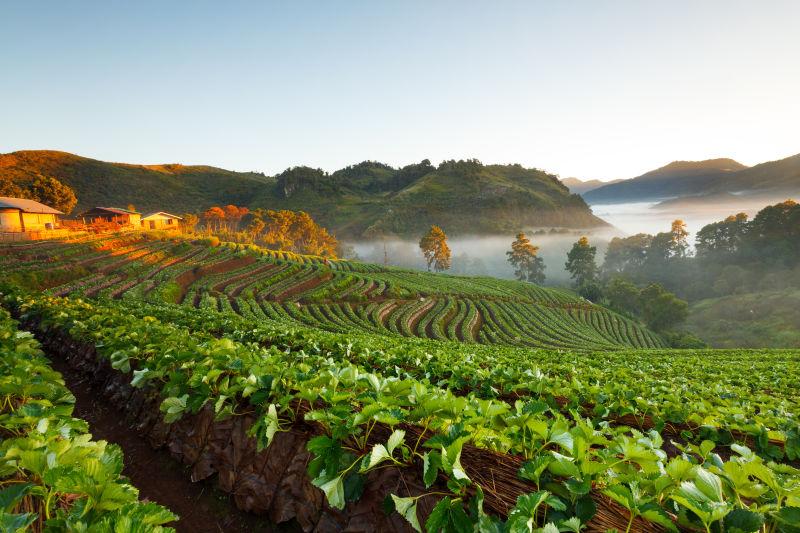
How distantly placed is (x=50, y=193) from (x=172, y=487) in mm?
93487

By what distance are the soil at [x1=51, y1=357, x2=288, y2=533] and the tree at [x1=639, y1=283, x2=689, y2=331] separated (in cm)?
7955

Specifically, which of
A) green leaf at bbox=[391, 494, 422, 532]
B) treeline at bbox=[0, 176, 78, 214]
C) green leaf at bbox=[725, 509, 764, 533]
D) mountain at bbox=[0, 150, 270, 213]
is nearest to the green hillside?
green leaf at bbox=[725, 509, 764, 533]

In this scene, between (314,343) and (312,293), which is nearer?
(314,343)

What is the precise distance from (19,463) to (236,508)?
7.45ft

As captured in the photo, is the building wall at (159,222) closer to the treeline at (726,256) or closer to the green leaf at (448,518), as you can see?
the green leaf at (448,518)

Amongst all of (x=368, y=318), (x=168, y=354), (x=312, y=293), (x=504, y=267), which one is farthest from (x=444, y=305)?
(x=504, y=267)

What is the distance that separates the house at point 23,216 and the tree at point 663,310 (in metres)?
99.0

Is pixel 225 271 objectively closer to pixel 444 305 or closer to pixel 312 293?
pixel 312 293

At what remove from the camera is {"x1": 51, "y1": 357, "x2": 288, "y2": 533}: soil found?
388cm

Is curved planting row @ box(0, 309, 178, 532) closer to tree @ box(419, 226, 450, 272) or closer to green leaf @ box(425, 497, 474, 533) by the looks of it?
green leaf @ box(425, 497, 474, 533)

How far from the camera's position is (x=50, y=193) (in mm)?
69062

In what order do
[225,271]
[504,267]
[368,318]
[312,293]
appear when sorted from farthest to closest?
[504,267] → [225,271] → [312,293] → [368,318]

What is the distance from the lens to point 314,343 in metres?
9.30

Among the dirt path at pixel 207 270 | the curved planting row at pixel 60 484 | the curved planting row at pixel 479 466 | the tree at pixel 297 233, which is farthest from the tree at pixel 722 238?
the curved planting row at pixel 60 484
